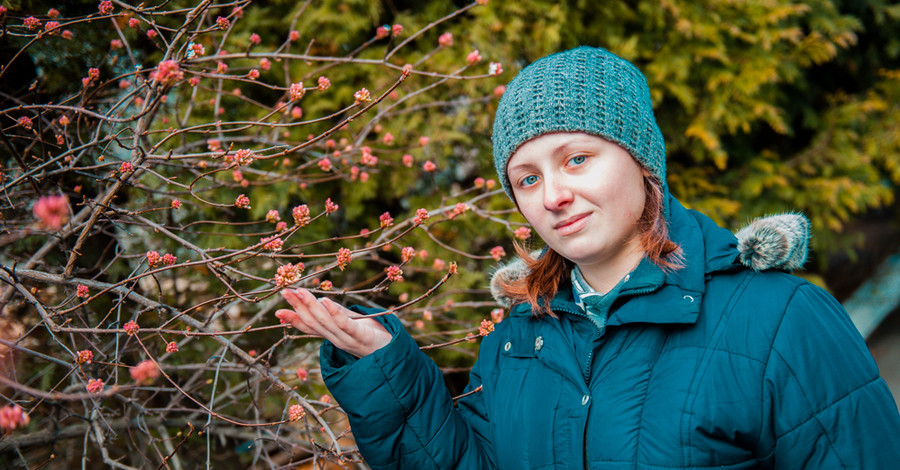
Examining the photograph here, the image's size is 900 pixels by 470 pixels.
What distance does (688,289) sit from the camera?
4.19ft

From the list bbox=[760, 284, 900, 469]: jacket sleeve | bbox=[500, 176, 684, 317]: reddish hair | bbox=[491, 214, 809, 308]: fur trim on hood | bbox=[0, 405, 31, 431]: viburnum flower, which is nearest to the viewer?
bbox=[0, 405, 31, 431]: viburnum flower

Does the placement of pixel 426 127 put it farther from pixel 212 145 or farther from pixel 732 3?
pixel 732 3

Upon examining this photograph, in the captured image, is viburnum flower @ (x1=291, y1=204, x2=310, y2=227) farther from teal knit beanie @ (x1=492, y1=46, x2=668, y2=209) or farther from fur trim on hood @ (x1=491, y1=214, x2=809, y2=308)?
fur trim on hood @ (x1=491, y1=214, x2=809, y2=308)

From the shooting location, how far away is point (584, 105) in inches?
52.4

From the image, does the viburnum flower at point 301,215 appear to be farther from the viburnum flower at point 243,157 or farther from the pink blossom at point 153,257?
the pink blossom at point 153,257

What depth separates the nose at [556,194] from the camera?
1.32 m

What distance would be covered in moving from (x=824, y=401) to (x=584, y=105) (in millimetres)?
807

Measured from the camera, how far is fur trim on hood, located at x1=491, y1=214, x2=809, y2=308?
1247mm

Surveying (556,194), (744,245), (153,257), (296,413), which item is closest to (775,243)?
(744,245)

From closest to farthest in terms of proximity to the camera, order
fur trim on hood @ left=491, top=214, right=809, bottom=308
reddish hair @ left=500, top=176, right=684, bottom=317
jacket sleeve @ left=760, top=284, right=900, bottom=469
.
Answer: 1. jacket sleeve @ left=760, top=284, right=900, bottom=469
2. fur trim on hood @ left=491, top=214, right=809, bottom=308
3. reddish hair @ left=500, top=176, right=684, bottom=317

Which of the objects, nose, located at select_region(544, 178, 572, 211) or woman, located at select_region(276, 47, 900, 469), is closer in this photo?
woman, located at select_region(276, 47, 900, 469)

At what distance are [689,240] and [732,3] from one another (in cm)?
257

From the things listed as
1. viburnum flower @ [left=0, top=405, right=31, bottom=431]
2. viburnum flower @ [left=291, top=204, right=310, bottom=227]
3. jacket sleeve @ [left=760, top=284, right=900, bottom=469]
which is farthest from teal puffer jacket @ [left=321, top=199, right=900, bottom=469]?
viburnum flower @ [left=0, top=405, right=31, bottom=431]

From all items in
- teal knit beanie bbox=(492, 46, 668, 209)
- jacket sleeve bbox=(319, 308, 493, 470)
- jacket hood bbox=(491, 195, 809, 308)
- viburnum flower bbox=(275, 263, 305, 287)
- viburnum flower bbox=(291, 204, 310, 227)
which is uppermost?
teal knit beanie bbox=(492, 46, 668, 209)
